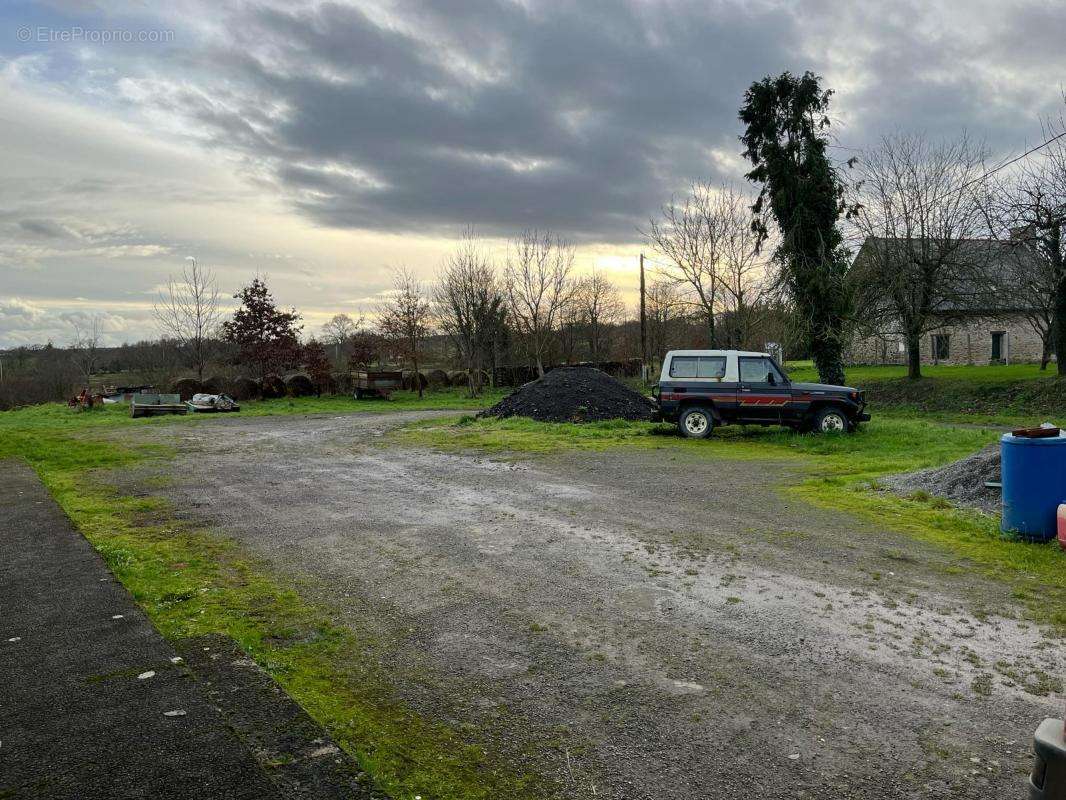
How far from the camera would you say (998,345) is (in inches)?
1663

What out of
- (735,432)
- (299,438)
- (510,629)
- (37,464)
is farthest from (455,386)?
(510,629)

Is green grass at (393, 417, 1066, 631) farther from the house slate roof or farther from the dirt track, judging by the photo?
the house slate roof

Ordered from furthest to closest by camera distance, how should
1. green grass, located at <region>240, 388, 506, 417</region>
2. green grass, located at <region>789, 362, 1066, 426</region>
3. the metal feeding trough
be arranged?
green grass, located at <region>240, 388, 506, 417</region> < green grass, located at <region>789, 362, 1066, 426</region> < the metal feeding trough

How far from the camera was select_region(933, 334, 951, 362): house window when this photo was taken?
4303 cm

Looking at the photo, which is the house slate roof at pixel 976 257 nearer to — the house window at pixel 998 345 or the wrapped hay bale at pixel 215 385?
the house window at pixel 998 345

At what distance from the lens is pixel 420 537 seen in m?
8.07

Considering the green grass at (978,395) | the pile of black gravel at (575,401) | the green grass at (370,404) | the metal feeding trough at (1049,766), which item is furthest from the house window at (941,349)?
the metal feeding trough at (1049,766)

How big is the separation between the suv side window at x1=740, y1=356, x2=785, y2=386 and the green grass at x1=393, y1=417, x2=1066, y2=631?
1.45m

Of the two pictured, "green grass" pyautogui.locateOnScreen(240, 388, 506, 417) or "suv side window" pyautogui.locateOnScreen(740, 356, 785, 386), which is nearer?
"suv side window" pyautogui.locateOnScreen(740, 356, 785, 386)

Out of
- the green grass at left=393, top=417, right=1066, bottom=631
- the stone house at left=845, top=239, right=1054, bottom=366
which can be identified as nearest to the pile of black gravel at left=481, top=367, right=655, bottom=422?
the green grass at left=393, top=417, right=1066, bottom=631

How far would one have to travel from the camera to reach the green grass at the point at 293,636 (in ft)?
11.1

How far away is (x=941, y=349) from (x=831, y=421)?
105 ft

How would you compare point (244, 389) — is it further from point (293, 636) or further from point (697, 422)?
point (293, 636)

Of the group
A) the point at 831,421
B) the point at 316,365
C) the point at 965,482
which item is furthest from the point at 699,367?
the point at 316,365
